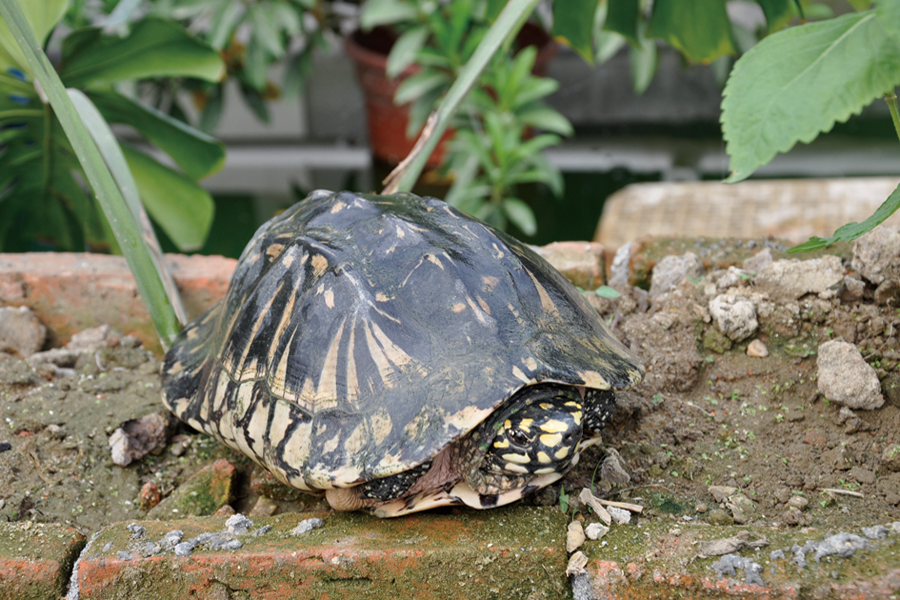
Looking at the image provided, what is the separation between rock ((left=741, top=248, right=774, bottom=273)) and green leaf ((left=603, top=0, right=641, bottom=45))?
2.71 feet

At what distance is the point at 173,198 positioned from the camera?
98.0 inches

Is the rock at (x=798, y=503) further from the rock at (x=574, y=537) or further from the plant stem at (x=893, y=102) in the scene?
the plant stem at (x=893, y=102)

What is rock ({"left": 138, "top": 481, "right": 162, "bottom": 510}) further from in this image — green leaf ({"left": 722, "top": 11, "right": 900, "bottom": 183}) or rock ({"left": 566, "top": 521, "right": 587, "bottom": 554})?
green leaf ({"left": 722, "top": 11, "right": 900, "bottom": 183})

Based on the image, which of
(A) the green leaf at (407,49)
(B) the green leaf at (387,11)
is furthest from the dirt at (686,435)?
(B) the green leaf at (387,11)

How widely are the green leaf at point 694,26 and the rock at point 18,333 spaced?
80.2 inches

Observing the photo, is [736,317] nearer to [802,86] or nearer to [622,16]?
[802,86]

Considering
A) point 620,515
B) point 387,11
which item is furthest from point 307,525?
point 387,11

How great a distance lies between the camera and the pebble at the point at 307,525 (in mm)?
1385

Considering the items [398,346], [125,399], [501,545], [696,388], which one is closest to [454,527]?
[501,545]

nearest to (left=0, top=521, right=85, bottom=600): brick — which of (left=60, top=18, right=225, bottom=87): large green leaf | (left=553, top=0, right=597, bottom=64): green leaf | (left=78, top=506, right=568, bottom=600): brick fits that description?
(left=78, top=506, right=568, bottom=600): brick

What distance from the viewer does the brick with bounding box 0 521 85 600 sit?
135 centimetres

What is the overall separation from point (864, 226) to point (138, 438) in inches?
63.4

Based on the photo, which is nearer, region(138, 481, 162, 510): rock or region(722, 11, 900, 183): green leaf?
region(722, 11, 900, 183): green leaf

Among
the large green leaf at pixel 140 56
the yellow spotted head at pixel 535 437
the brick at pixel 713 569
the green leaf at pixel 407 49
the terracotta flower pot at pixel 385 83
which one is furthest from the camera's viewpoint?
the terracotta flower pot at pixel 385 83
